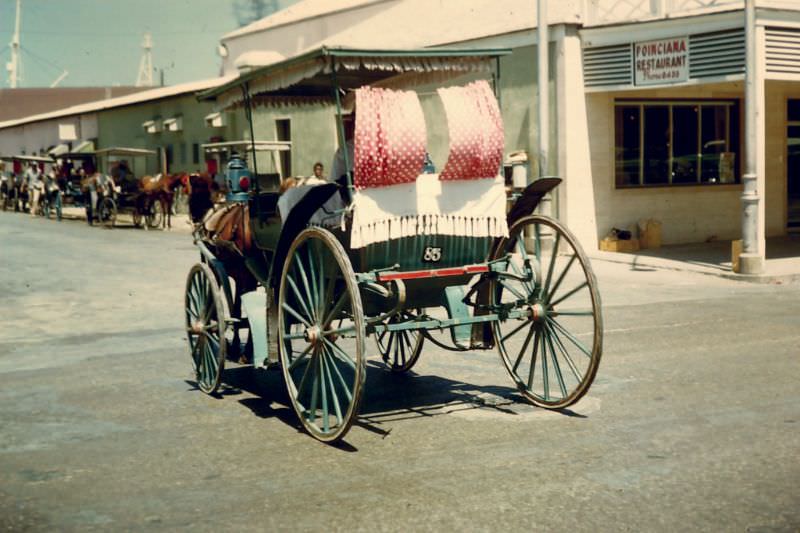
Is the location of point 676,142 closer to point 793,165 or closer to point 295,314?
point 793,165

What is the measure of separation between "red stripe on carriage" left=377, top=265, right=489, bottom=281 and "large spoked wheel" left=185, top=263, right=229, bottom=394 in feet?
5.25

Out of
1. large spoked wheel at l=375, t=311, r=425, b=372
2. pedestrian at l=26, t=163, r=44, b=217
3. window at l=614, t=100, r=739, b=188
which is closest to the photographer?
large spoked wheel at l=375, t=311, r=425, b=372

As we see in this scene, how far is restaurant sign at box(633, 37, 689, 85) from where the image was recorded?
18.9 metres

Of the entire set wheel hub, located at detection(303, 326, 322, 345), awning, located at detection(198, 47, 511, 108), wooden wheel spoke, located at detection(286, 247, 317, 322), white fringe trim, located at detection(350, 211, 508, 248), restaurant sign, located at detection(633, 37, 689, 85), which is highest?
restaurant sign, located at detection(633, 37, 689, 85)

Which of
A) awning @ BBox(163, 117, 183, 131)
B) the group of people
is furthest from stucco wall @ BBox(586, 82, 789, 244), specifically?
the group of people

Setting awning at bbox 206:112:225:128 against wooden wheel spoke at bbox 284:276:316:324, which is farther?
awning at bbox 206:112:225:128

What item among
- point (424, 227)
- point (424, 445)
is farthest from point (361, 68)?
point (424, 445)

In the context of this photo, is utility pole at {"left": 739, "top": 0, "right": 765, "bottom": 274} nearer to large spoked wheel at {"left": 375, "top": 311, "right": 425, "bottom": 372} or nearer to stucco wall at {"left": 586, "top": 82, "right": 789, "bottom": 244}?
stucco wall at {"left": 586, "top": 82, "right": 789, "bottom": 244}

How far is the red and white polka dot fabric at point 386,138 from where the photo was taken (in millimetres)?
6770

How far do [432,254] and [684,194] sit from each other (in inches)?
621

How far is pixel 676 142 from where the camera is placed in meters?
21.9

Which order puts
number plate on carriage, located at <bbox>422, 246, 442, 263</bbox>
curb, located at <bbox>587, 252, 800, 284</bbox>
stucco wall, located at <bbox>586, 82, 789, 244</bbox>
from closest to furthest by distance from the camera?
number plate on carriage, located at <bbox>422, 246, 442, 263</bbox> → curb, located at <bbox>587, 252, 800, 284</bbox> → stucco wall, located at <bbox>586, 82, 789, 244</bbox>

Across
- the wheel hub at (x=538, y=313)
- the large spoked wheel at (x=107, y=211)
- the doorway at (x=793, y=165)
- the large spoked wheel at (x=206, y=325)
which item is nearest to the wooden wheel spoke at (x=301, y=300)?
the large spoked wheel at (x=206, y=325)

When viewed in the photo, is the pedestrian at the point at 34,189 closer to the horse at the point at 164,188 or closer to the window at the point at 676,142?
the horse at the point at 164,188
